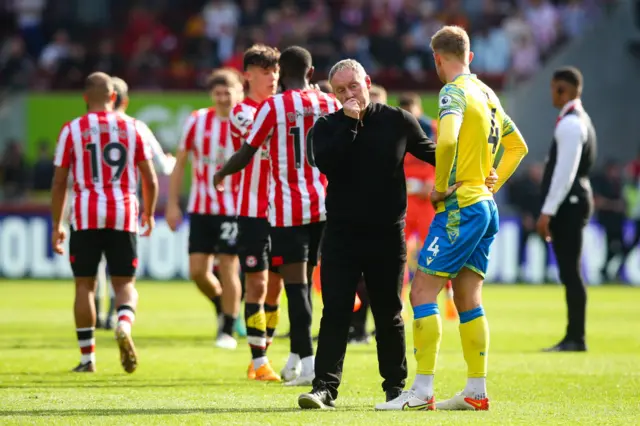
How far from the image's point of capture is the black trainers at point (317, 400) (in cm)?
704

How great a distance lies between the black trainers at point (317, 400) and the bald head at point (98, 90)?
342 cm

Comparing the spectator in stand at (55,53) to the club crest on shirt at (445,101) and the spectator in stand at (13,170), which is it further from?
the club crest on shirt at (445,101)

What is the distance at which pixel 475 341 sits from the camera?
281 inches

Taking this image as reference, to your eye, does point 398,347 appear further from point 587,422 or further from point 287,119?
point 287,119

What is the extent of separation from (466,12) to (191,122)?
1727 centimetres

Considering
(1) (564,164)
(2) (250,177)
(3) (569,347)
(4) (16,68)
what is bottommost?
(3) (569,347)

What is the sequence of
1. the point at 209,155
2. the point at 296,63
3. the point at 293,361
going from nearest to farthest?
the point at 296,63 < the point at 293,361 < the point at 209,155

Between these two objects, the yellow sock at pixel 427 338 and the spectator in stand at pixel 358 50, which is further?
the spectator in stand at pixel 358 50

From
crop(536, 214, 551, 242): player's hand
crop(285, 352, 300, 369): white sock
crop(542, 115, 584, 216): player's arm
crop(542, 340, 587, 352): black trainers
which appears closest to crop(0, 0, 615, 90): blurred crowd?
crop(542, 115, 584, 216): player's arm

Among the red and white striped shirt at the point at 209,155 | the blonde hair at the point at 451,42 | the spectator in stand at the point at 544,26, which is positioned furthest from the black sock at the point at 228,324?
the spectator in stand at the point at 544,26

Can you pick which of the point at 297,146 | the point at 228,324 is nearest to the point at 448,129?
the point at 297,146

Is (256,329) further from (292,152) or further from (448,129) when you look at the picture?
(448,129)

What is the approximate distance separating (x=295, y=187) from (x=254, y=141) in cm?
43

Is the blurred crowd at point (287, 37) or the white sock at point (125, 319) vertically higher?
the blurred crowd at point (287, 37)
